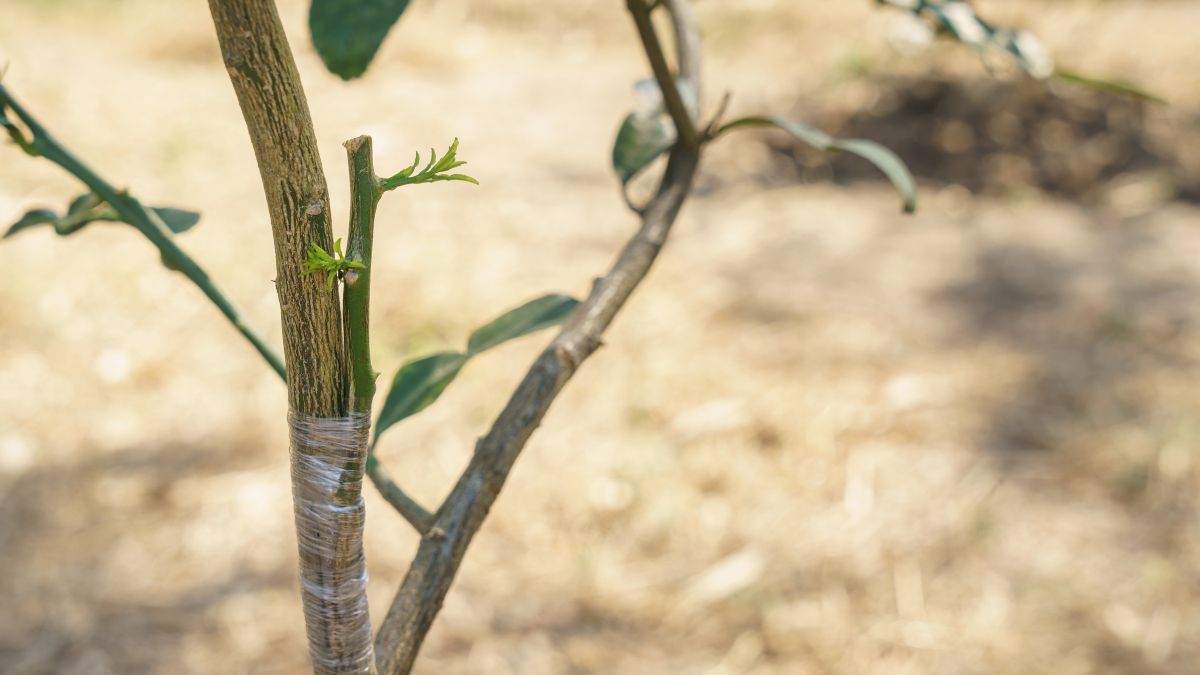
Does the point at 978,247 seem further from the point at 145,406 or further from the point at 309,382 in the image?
the point at 309,382

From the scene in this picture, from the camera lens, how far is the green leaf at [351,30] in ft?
1.55

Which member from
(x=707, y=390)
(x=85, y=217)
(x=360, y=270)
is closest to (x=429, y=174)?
(x=360, y=270)

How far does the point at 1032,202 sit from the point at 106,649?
1835mm

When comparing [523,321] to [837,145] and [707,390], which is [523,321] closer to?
[837,145]

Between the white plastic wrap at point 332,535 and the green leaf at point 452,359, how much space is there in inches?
4.5

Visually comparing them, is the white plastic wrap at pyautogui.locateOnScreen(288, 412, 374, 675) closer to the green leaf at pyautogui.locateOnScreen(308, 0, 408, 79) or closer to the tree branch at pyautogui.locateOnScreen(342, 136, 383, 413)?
the tree branch at pyautogui.locateOnScreen(342, 136, 383, 413)

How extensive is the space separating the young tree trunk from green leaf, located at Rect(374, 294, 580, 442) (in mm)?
115

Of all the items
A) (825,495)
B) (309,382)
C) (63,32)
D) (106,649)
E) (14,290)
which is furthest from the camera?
(63,32)

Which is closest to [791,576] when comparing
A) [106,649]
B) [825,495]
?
[825,495]

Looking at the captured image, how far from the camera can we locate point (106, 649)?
52.2 inches

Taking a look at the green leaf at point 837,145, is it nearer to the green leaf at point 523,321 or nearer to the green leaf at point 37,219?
the green leaf at point 523,321

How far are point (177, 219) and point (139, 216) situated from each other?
72 millimetres

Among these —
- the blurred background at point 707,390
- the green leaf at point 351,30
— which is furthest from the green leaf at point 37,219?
the blurred background at point 707,390

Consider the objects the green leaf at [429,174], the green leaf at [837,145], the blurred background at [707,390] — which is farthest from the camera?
the blurred background at [707,390]
